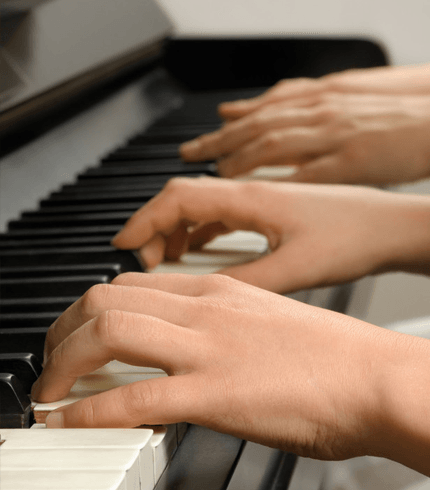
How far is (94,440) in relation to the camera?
1.27 ft

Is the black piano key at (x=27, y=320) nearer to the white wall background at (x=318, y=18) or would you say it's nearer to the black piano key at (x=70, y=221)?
the black piano key at (x=70, y=221)

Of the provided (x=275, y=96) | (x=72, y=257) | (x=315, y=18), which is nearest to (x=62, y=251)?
(x=72, y=257)

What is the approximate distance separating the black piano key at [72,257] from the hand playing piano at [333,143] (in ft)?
1.18

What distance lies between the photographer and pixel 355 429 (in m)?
0.44

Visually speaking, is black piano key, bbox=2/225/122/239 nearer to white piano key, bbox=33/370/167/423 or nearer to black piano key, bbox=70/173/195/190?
black piano key, bbox=70/173/195/190

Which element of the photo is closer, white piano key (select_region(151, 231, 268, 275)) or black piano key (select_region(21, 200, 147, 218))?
white piano key (select_region(151, 231, 268, 275))

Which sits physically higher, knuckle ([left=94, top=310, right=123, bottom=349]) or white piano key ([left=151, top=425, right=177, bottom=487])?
knuckle ([left=94, top=310, right=123, bottom=349])

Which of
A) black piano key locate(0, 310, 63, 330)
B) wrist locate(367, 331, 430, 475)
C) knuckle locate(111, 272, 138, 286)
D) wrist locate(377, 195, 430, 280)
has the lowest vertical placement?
wrist locate(377, 195, 430, 280)

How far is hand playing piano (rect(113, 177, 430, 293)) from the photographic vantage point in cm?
69

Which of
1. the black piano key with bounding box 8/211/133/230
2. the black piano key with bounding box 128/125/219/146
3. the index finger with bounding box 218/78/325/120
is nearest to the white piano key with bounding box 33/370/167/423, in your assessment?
the black piano key with bounding box 8/211/133/230

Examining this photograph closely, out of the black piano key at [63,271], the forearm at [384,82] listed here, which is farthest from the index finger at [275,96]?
the black piano key at [63,271]

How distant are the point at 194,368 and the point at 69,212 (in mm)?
450

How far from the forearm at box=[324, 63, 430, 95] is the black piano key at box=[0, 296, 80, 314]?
0.84 meters

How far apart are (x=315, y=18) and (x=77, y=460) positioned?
1.96 meters
